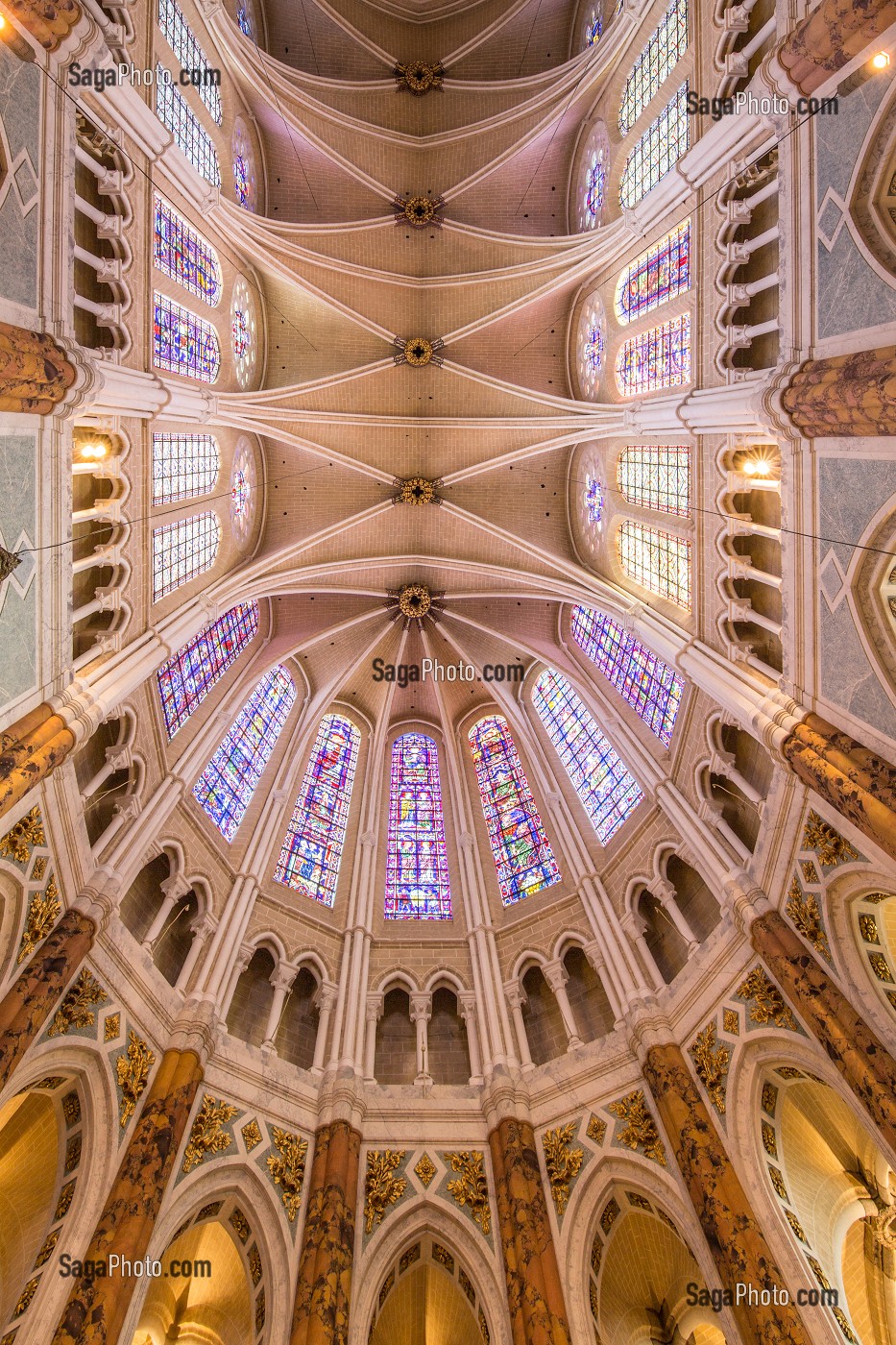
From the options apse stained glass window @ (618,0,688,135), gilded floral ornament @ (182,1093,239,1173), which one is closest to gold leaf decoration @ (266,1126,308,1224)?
gilded floral ornament @ (182,1093,239,1173)

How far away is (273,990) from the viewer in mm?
17953

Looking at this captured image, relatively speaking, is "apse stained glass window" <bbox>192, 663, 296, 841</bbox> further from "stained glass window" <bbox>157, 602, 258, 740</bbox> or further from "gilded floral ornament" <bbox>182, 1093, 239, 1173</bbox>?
"gilded floral ornament" <bbox>182, 1093, 239, 1173</bbox>

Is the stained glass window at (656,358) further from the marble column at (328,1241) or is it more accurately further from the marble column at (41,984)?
the marble column at (328,1241)

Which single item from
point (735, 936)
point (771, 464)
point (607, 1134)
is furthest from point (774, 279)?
point (607, 1134)

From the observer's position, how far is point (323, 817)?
878 inches

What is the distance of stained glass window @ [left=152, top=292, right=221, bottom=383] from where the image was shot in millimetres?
17109

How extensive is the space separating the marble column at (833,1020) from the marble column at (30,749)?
11460mm

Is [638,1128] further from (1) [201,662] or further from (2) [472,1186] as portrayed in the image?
(1) [201,662]

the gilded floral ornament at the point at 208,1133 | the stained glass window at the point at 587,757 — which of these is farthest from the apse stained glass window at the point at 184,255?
the gilded floral ornament at the point at 208,1133

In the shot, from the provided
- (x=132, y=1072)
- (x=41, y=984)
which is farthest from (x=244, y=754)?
(x=41, y=984)

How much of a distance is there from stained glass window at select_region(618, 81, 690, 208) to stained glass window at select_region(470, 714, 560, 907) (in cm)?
1401

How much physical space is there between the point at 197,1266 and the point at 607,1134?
A: 7.62 m

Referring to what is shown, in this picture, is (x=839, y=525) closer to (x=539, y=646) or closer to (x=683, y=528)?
(x=683, y=528)

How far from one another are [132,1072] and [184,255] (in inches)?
625
